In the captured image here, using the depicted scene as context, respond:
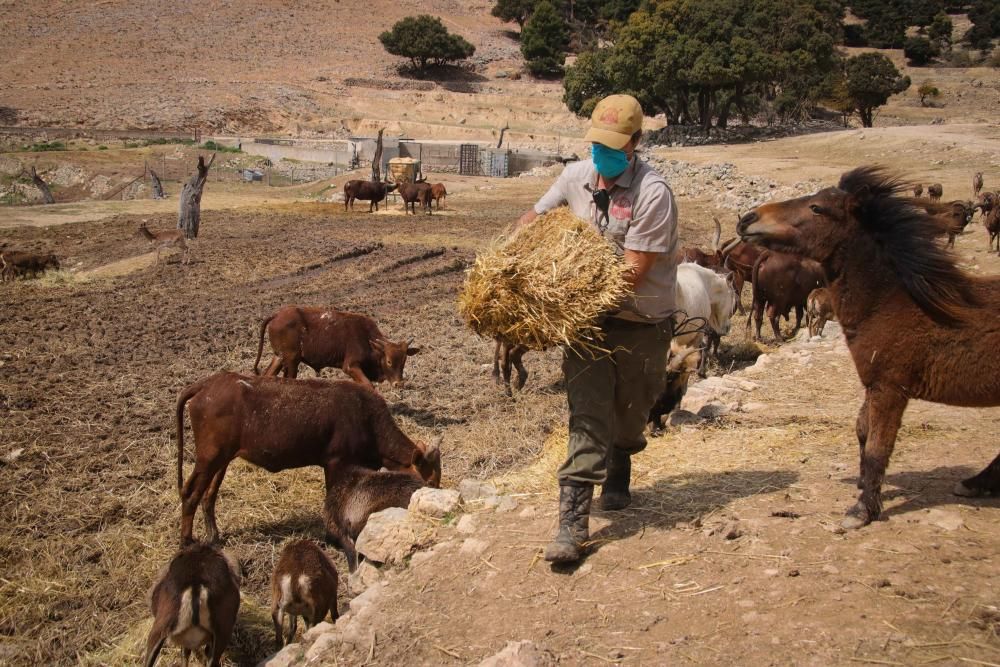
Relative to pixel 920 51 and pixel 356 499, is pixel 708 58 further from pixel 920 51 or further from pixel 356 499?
pixel 920 51

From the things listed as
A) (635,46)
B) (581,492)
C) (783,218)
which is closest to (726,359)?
(783,218)

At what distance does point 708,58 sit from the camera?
47.8 meters

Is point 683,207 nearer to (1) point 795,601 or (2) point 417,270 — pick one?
(2) point 417,270

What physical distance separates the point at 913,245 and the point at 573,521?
265 cm

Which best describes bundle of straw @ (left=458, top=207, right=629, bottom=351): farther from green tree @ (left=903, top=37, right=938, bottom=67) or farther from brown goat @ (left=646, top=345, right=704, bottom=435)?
green tree @ (left=903, top=37, right=938, bottom=67)

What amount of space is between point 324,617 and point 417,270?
46.0ft

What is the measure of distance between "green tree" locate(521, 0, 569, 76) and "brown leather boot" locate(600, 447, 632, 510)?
87.1 m

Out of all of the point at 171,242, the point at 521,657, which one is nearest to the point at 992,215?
the point at 521,657

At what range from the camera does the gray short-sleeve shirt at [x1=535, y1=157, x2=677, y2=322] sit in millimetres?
4598

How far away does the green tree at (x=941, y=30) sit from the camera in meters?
85.3

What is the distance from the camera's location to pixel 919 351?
4.97 metres

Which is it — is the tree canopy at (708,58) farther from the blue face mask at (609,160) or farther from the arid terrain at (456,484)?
the blue face mask at (609,160)

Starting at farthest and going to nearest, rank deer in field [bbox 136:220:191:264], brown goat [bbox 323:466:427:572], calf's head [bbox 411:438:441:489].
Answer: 1. deer in field [bbox 136:220:191:264]
2. calf's head [bbox 411:438:441:489]
3. brown goat [bbox 323:466:427:572]

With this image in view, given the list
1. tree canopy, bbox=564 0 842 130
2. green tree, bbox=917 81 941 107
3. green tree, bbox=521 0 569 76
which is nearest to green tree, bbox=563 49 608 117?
tree canopy, bbox=564 0 842 130
